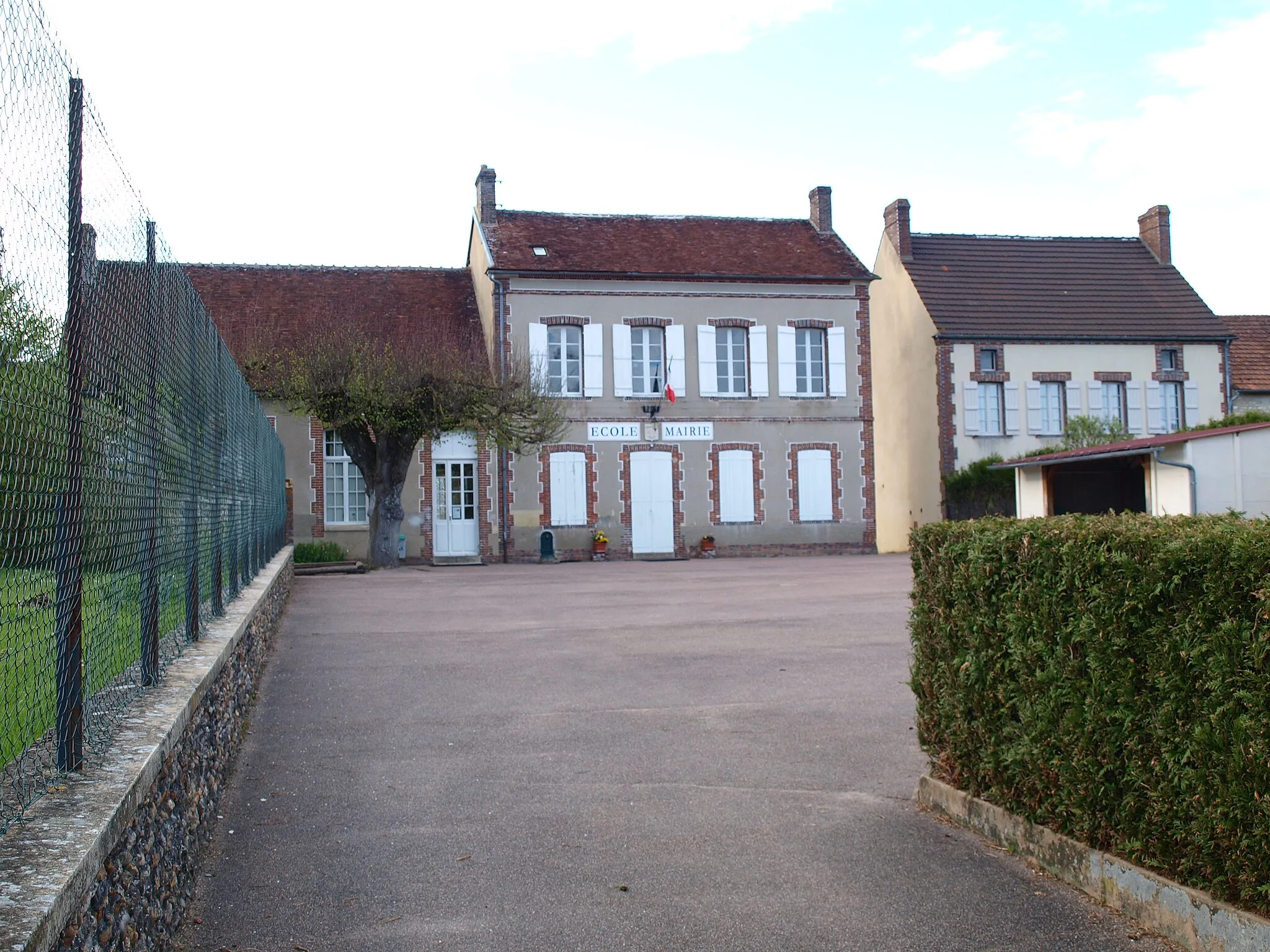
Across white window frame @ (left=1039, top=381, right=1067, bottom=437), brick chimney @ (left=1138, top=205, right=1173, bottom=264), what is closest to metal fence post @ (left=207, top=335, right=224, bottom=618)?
white window frame @ (left=1039, top=381, right=1067, bottom=437)

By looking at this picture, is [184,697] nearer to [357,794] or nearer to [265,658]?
[357,794]

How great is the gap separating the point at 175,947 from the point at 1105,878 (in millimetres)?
2985

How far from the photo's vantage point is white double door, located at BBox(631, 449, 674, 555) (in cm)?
2614

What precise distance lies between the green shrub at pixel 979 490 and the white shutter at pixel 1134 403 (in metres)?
4.06

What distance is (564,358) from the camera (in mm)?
26031

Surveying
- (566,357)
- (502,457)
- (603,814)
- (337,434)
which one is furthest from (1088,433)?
(603,814)

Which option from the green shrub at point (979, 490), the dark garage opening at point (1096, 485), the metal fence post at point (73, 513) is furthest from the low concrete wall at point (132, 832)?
the green shrub at point (979, 490)

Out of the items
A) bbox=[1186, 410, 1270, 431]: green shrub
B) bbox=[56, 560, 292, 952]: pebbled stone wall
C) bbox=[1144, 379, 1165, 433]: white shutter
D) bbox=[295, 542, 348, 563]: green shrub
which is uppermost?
bbox=[1144, 379, 1165, 433]: white shutter

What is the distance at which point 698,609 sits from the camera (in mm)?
13555

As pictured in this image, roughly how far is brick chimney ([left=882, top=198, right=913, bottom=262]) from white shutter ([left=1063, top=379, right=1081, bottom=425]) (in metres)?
5.00

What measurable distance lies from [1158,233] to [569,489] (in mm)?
17767

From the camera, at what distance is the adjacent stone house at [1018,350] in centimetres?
2809

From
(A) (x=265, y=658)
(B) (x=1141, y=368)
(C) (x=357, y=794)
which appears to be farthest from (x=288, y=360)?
(B) (x=1141, y=368)

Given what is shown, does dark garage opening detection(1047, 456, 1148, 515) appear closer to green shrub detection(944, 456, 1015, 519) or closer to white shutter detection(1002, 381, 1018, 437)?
green shrub detection(944, 456, 1015, 519)
